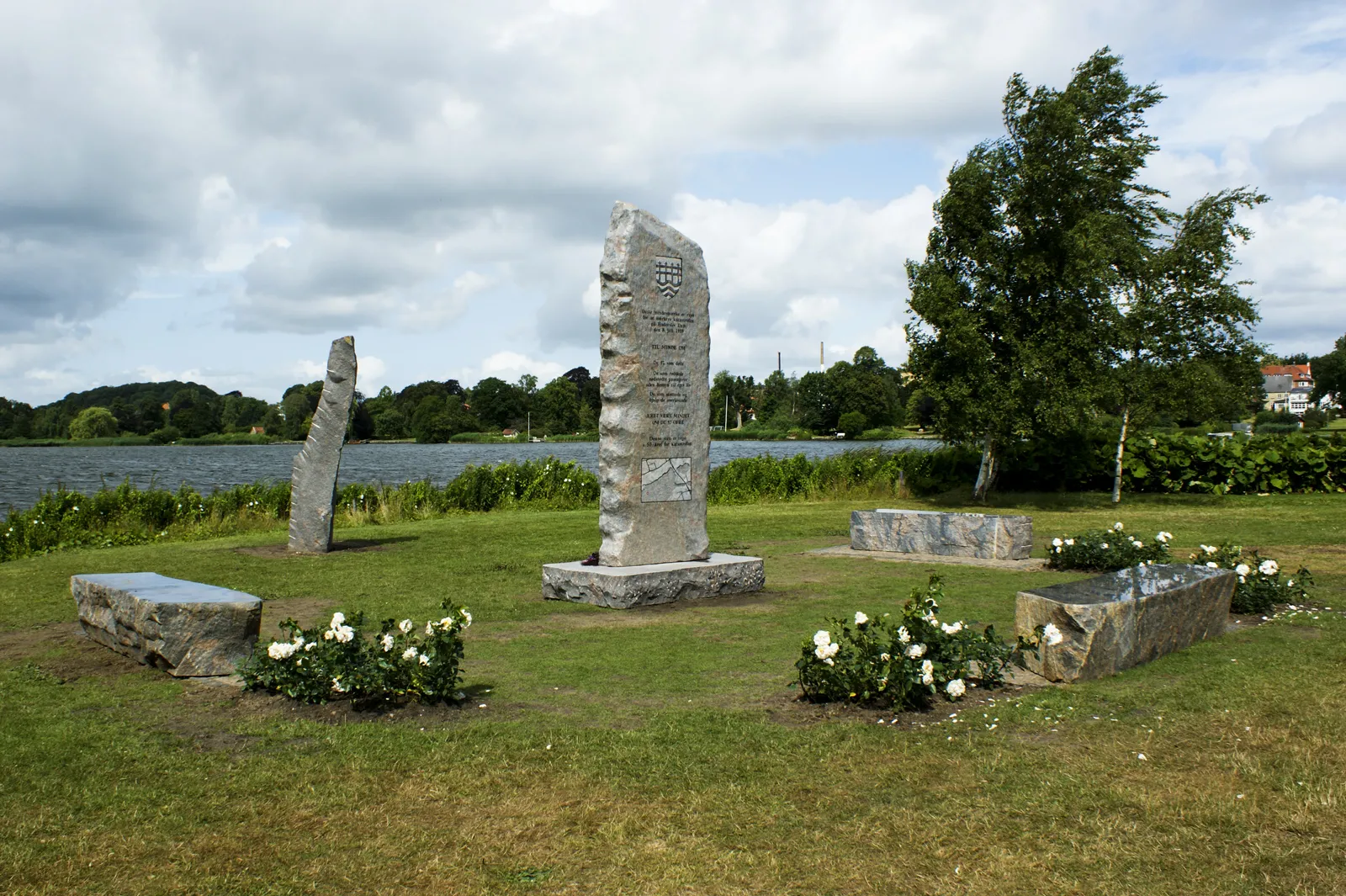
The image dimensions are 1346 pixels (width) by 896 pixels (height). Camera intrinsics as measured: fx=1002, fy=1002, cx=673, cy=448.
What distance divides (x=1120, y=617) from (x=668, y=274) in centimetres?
594

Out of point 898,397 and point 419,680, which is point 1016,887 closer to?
point 419,680

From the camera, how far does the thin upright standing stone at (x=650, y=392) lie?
10.6m

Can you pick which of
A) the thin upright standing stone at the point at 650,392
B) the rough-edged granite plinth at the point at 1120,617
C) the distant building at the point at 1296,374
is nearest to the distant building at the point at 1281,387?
the distant building at the point at 1296,374

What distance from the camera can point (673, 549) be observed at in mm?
10945

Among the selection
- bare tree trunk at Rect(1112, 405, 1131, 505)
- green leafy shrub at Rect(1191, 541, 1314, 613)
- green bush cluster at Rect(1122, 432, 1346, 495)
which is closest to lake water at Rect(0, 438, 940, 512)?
green bush cluster at Rect(1122, 432, 1346, 495)

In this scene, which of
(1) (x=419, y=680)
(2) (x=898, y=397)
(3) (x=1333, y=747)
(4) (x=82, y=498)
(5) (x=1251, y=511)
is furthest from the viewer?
(2) (x=898, y=397)

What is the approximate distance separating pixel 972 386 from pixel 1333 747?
16.8 meters

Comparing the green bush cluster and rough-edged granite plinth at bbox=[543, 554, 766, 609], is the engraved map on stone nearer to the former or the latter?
rough-edged granite plinth at bbox=[543, 554, 766, 609]

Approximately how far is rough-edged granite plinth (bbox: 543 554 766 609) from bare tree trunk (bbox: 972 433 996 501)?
12.9 metres

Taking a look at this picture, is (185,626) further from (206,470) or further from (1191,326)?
(206,470)

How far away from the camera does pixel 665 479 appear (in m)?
10.9

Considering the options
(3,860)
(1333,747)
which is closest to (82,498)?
(3,860)

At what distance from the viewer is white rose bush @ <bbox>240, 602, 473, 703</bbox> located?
600 cm

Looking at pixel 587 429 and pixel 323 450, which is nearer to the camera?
pixel 323 450
